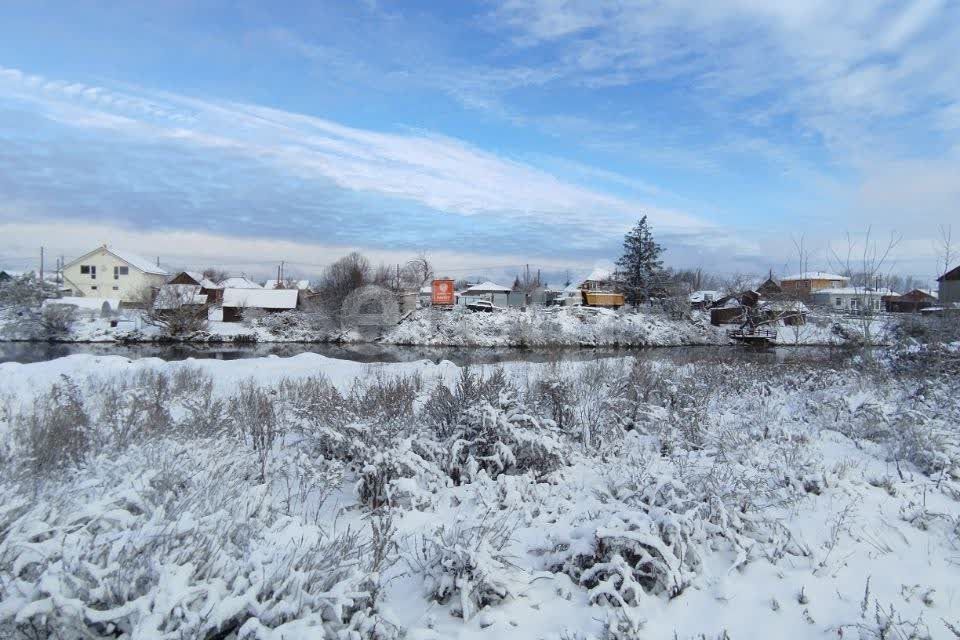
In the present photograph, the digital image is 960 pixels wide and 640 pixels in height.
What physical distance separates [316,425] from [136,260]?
200 feet

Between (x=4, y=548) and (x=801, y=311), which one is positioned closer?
(x=4, y=548)

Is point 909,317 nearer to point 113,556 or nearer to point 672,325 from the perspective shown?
point 113,556

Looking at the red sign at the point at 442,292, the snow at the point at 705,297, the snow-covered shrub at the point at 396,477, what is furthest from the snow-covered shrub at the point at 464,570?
the snow at the point at 705,297

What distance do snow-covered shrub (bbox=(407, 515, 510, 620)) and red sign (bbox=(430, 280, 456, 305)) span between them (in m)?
48.8

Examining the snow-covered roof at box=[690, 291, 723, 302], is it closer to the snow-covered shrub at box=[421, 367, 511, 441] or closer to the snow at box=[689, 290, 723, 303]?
the snow at box=[689, 290, 723, 303]

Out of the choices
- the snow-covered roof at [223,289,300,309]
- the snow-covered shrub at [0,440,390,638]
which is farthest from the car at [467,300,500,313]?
the snow-covered shrub at [0,440,390,638]

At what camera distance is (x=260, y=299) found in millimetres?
48938

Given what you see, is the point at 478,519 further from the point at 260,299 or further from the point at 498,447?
the point at 260,299

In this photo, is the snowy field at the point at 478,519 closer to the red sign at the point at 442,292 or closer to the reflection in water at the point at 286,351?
the reflection in water at the point at 286,351


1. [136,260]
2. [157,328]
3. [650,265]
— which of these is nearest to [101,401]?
[157,328]

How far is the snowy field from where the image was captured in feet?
9.63

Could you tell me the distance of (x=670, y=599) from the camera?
3.86 metres

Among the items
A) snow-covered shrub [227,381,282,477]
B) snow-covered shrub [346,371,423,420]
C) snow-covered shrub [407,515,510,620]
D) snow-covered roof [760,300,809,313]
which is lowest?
snow-covered shrub [407,515,510,620]

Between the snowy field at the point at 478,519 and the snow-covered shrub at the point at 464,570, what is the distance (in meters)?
0.02
